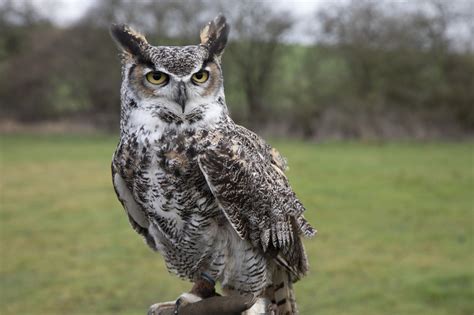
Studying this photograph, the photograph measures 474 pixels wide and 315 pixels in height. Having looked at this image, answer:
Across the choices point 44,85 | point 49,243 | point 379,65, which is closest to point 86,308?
point 49,243

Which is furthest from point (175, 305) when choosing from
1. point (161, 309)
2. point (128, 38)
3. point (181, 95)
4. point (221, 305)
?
point (128, 38)

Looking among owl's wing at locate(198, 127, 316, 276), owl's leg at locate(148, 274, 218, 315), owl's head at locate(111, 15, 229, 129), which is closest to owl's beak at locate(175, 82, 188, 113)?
owl's head at locate(111, 15, 229, 129)

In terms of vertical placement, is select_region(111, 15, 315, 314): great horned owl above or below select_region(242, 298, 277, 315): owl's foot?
above

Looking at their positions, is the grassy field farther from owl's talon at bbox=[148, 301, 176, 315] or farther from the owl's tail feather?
owl's talon at bbox=[148, 301, 176, 315]

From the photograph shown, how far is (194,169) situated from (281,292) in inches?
34.4

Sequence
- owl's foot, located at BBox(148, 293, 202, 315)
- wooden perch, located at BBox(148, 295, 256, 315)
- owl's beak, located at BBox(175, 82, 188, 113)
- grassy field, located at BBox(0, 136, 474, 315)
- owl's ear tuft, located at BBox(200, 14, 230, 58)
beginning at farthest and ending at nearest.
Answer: grassy field, located at BBox(0, 136, 474, 315), owl's foot, located at BBox(148, 293, 202, 315), wooden perch, located at BBox(148, 295, 256, 315), owl's ear tuft, located at BBox(200, 14, 230, 58), owl's beak, located at BBox(175, 82, 188, 113)

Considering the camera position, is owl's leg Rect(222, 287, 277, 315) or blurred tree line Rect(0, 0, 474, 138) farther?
blurred tree line Rect(0, 0, 474, 138)

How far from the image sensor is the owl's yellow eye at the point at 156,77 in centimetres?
217

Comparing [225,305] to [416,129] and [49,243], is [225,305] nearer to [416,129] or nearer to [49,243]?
[49,243]

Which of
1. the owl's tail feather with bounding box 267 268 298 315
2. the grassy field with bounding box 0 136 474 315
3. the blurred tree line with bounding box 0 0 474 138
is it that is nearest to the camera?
the owl's tail feather with bounding box 267 268 298 315

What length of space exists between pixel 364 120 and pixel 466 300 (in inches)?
626

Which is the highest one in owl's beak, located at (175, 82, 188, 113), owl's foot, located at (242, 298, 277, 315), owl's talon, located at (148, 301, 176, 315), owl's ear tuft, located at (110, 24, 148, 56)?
owl's ear tuft, located at (110, 24, 148, 56)

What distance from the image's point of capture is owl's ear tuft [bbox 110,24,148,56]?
2.20m

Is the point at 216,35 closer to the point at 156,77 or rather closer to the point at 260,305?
the point at 156,77
